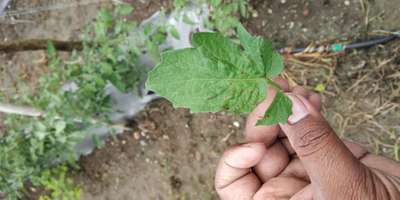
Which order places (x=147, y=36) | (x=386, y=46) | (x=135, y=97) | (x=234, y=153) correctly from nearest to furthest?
(x=234, y=153)
(x=147, y=36)
(x=386, y=46)
(x=135, y=97)

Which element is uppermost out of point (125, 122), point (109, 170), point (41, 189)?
point (125, 122)

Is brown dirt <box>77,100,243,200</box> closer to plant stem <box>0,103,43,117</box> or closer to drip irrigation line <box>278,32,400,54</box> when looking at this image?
drip irrigation line <box>278,32,400,54</box>

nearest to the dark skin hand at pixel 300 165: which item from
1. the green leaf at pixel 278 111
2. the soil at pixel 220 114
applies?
the green leaf at pixel 278 111

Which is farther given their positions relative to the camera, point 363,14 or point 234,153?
point 363,14

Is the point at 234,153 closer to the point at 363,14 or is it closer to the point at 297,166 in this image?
the point at 297,166

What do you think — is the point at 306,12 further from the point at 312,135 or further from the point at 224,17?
the point at 312,135

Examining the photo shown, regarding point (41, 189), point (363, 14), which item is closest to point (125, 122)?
point (41, 189)
